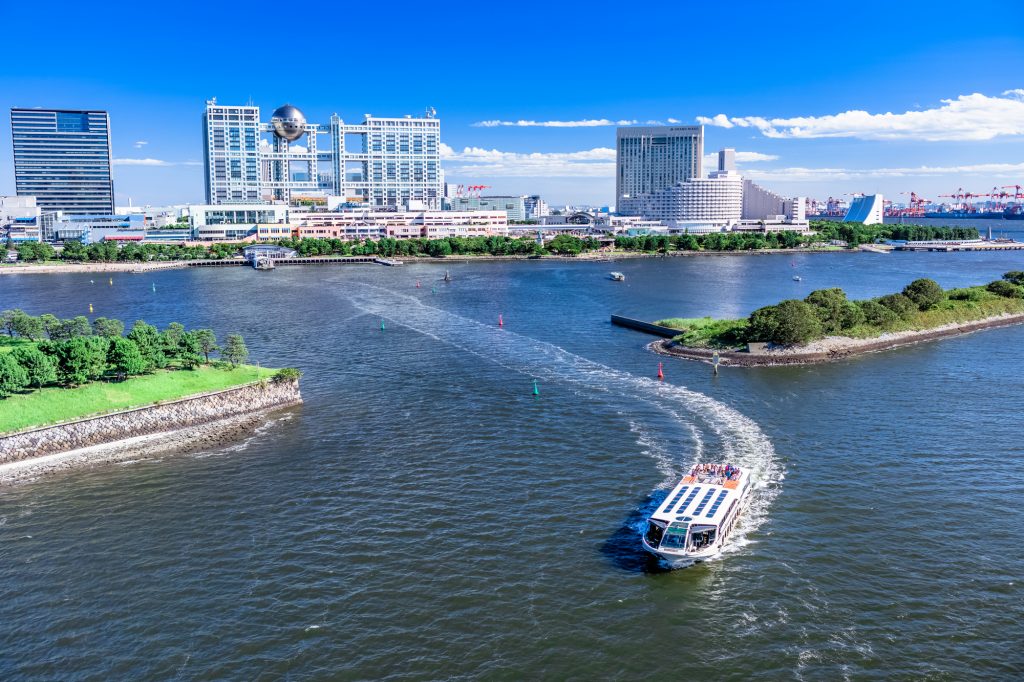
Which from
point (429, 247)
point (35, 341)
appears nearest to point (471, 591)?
point (35, 341)

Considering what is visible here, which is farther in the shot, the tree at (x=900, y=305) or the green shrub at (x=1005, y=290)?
the green shrub at (x=1005, y=290)

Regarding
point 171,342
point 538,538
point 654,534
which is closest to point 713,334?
point 654,534

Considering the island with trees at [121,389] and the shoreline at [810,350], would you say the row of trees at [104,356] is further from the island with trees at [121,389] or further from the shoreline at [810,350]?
the shoreline at [810,350]

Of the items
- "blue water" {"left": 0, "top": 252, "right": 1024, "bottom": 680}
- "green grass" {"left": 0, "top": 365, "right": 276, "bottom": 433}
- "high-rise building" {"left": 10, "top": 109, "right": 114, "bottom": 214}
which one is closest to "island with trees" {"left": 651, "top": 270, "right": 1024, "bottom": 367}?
"blue water" {"left": 0, "top": 252, "right": 1024, "bottom": 680}

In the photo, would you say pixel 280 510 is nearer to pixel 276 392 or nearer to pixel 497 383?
pixel 276 392

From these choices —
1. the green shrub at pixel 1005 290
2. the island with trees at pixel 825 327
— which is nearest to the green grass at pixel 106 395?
the island with trees at pixel 825 327

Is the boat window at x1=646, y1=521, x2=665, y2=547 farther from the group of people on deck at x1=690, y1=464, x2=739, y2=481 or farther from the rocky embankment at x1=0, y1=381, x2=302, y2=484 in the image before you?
the rocky embankment at x1=0, y1=381, x2=302, y2=484
